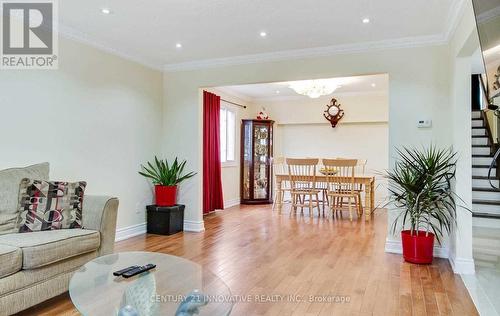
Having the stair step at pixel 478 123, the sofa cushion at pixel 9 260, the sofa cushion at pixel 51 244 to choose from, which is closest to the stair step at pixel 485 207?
the stair step at pixel 478 123

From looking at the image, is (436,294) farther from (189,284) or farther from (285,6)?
(285,6)

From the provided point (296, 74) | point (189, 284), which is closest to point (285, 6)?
point (296, 74)

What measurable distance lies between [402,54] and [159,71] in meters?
3.30

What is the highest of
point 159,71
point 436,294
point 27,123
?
point 159,71

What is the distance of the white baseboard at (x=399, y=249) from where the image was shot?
142 inches

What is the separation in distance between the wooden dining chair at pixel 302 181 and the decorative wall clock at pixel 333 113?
155 cm

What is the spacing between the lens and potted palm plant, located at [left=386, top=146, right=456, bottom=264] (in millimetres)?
3293

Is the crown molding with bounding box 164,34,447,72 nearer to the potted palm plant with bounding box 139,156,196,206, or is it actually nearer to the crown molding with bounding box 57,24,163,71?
the crown molding with bounding box 57,24,163,71

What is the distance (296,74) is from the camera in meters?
4.32

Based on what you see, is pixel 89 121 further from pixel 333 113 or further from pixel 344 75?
pixel 333 113

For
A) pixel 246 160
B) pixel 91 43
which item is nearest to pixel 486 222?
pixel 246 160

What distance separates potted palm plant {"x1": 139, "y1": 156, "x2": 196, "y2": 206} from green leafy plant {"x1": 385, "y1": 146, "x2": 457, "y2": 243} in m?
2.83

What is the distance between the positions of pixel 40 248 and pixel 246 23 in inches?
105

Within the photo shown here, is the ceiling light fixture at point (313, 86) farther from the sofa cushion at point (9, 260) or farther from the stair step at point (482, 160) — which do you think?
the sofa cushion at point (9, 260)
